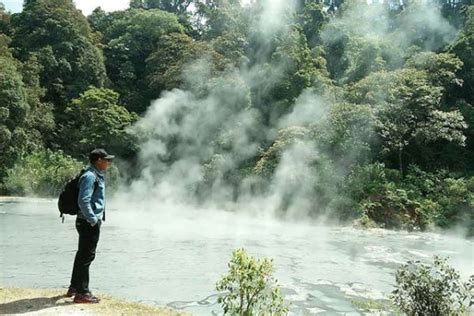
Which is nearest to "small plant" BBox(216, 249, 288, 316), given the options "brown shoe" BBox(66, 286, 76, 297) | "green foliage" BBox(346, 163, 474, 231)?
"brown shoe" BBox(66, 286, 76, 297)

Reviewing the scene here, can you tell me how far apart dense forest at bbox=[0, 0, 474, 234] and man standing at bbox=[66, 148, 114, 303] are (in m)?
16.9

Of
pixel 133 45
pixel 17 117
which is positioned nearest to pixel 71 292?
pixel 17 117

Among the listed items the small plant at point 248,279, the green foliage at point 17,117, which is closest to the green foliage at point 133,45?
the green foliage at point 17,117

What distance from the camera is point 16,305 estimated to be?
5.25m

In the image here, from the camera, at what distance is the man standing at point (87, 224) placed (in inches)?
214

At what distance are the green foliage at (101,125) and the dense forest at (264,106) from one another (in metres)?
0.10

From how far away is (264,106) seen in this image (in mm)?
31281

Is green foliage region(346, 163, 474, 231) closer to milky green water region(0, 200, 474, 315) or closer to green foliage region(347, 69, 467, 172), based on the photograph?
milky green water region(0, 200, 474, 315)

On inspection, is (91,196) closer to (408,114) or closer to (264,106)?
(408,114)

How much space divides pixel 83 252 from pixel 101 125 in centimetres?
2550

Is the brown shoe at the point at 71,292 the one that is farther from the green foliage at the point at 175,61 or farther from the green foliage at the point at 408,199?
the green foliage at the point at 175,61

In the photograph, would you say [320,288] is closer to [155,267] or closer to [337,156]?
[155,267]

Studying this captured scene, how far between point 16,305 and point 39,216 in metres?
14.7

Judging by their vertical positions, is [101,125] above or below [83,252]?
above
